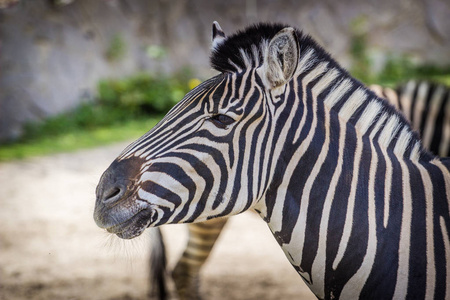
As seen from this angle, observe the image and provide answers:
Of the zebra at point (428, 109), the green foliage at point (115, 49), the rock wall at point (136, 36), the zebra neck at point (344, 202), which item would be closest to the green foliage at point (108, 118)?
the rock wall at point (136, 36)

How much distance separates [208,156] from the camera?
6.83 ft

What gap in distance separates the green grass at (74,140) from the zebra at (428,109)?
6509mm

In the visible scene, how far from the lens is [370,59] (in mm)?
14945

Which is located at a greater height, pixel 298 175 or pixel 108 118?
pixel 108 118

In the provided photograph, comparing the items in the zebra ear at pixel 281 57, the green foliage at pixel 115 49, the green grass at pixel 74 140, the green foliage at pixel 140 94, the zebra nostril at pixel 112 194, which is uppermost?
the green foliage at pixel 115 49

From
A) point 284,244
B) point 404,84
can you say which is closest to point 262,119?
point 284,244

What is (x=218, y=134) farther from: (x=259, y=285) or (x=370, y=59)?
(x=370, y=59)

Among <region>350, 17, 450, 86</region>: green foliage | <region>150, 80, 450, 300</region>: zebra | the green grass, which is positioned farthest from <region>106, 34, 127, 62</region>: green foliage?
<region>150, 80, 450, 300</region>: zebra

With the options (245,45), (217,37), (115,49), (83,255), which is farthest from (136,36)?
(245,45)

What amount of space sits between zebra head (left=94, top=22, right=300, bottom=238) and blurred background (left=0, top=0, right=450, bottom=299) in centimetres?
124

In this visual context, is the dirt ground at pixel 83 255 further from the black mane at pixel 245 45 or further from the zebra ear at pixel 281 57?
the zebra ear at pixel 281 57

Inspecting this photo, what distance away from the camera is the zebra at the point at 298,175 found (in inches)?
81.1

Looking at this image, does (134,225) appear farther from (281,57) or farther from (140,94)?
(140,94)

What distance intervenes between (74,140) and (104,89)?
218 cm
